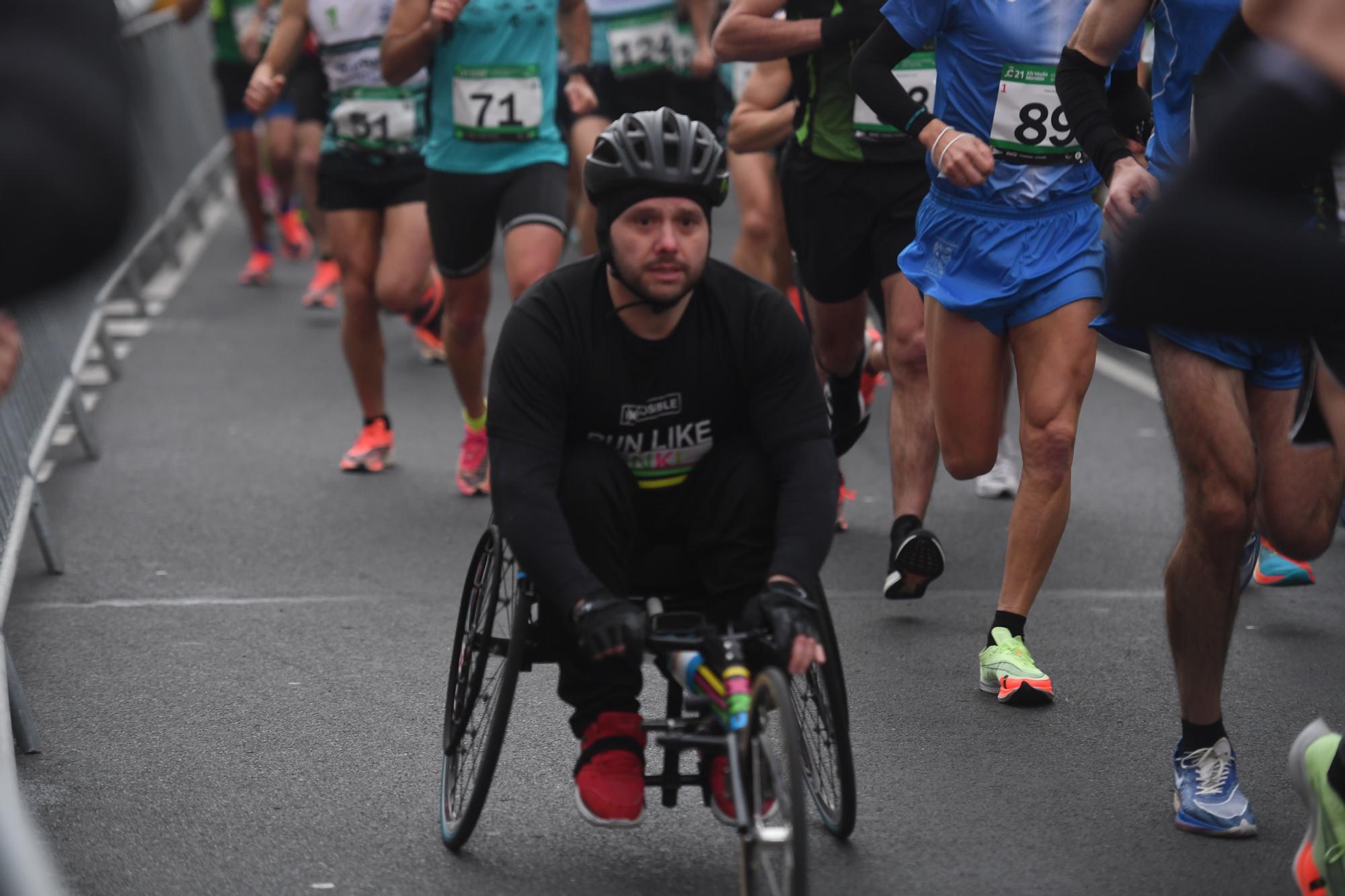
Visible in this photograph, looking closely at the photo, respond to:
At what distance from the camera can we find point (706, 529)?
3789mm

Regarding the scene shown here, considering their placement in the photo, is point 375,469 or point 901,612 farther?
point 375,469

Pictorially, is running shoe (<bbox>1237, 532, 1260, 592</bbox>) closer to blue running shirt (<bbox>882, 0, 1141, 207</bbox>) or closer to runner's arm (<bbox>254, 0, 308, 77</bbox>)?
blue running shirt (<bbox>882, 0, 1141, 207</bbox>)

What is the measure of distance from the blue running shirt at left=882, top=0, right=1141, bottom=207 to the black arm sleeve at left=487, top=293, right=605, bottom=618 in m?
1.76

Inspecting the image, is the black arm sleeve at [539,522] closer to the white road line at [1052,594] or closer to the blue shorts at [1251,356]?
the blue shorts at [1251,356]

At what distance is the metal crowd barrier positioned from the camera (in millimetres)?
2354

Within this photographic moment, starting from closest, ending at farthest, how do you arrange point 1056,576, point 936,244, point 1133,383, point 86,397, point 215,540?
point 936,244 < point 1056,576 < point 215,540 < point 86,397 < point 1133,383

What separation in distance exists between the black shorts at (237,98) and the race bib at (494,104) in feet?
20.0

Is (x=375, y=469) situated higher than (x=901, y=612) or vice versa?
(x=901, y=612)

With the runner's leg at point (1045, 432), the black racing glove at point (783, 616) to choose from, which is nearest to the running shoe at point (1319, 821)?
the black racing glove at point (783, 616)

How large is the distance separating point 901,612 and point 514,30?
2.65m

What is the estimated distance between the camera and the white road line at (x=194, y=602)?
6.02m

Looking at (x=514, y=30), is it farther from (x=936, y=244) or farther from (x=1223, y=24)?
(x=1223, y=24)

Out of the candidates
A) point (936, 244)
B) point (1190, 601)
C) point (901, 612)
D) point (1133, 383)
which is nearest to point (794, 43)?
point (936, 244)

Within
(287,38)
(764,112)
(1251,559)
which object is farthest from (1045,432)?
(287,38)
